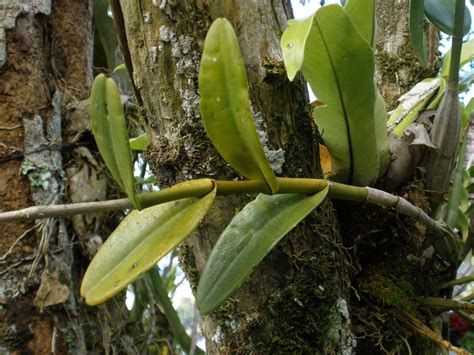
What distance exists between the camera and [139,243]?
372 millimetres

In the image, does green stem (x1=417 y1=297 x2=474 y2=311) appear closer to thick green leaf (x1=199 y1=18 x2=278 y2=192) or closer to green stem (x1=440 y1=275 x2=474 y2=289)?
green stem (x1=440 y1=275 x2=474 y2=289)

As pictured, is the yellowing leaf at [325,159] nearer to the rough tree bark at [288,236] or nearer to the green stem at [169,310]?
the rough tree bark at [288,236]

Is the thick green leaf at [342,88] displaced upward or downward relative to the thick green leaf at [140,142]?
upward

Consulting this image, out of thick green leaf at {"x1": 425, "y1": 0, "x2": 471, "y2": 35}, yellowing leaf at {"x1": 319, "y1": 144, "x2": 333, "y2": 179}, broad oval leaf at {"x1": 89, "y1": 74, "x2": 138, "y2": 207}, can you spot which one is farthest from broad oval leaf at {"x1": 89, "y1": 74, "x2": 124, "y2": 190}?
thick green leaf at {"x1": 425, "y1": 0, "x2": 471, "y2": 35}

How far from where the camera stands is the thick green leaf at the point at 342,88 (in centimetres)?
46

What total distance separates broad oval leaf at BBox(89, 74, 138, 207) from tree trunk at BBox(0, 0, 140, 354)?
0.74m

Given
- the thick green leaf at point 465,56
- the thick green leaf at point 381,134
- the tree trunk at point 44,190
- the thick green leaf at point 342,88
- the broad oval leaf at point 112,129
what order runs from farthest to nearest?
the tree trunk at point 44,190 < the thick green leaf at point 465,56 < the thick green leaf at point 381,134 < the thick green leaf at point 342,88 < the broad oval leaf at point 112,129

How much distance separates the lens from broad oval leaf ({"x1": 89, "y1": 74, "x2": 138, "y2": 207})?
1.05 feet

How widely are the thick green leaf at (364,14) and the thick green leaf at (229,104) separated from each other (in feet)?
0.83

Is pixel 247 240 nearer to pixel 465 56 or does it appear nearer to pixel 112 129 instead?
pixel 112 129

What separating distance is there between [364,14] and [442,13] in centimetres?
11

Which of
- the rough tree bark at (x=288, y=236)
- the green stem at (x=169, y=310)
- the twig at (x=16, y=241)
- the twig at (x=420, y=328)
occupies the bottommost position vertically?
the green stem at (x=169, y=310)

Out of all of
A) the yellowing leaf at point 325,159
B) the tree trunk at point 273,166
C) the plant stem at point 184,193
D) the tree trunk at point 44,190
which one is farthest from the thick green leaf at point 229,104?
the tree trunk at point 44,190

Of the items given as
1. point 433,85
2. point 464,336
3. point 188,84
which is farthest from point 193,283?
point 464,336
